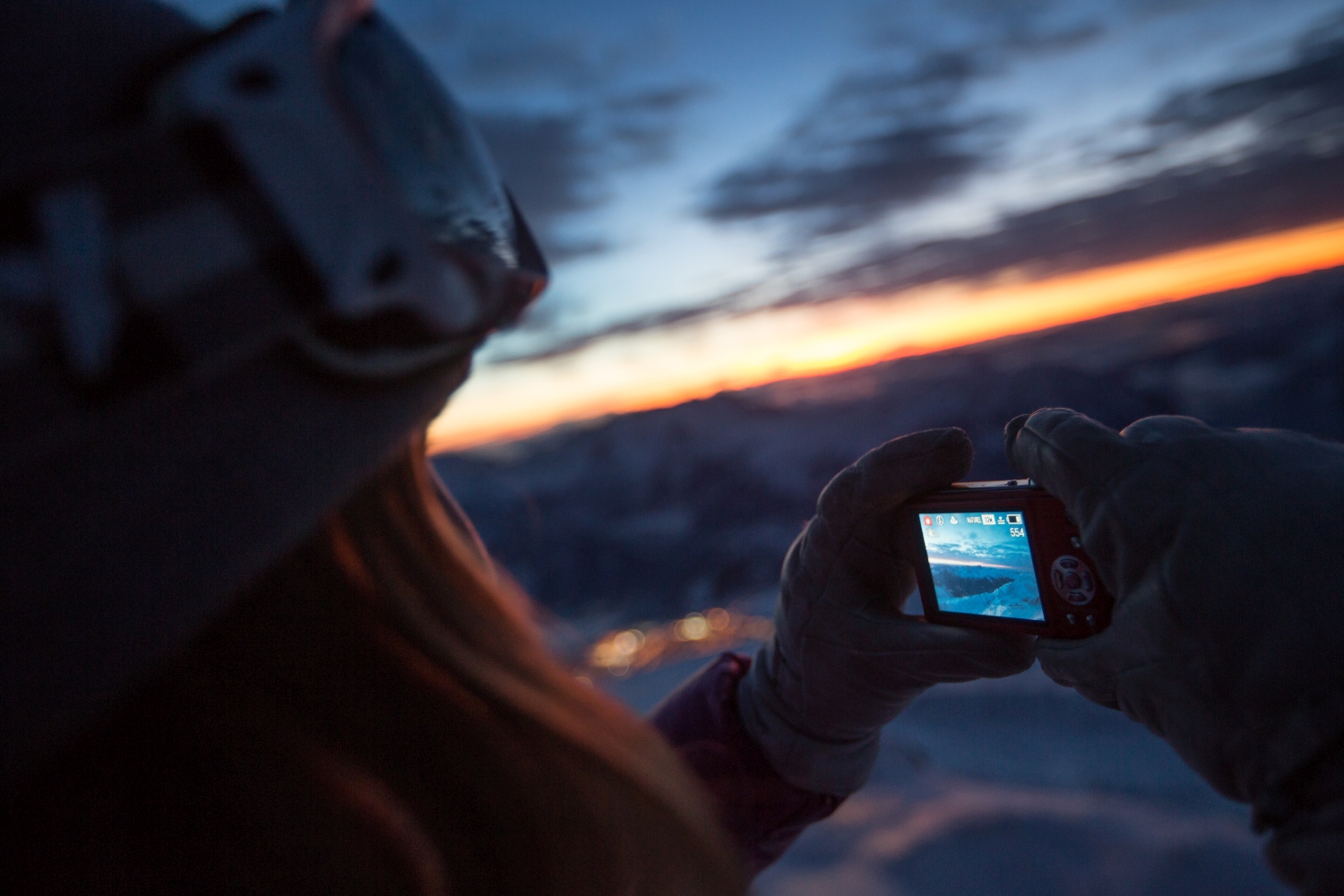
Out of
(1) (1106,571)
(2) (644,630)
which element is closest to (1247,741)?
(1) (1106,571)

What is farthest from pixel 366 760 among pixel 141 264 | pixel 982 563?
pixel 982 563

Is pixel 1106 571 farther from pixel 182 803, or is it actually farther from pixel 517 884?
pixel 182 803

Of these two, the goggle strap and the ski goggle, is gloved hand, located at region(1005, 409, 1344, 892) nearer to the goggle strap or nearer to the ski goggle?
the ski goggle

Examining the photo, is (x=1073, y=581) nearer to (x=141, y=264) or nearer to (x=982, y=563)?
(x=982, y=563)

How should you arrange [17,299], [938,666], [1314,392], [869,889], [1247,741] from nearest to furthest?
[17,299]
[1247,741]
[938,666]
[869,889]
[1314,392]

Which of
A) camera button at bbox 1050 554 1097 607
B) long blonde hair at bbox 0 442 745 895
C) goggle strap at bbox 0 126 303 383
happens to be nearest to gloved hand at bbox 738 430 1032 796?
camera button at bbox 1050 554 1097 607

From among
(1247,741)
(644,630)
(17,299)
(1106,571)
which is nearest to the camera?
(17,299)
